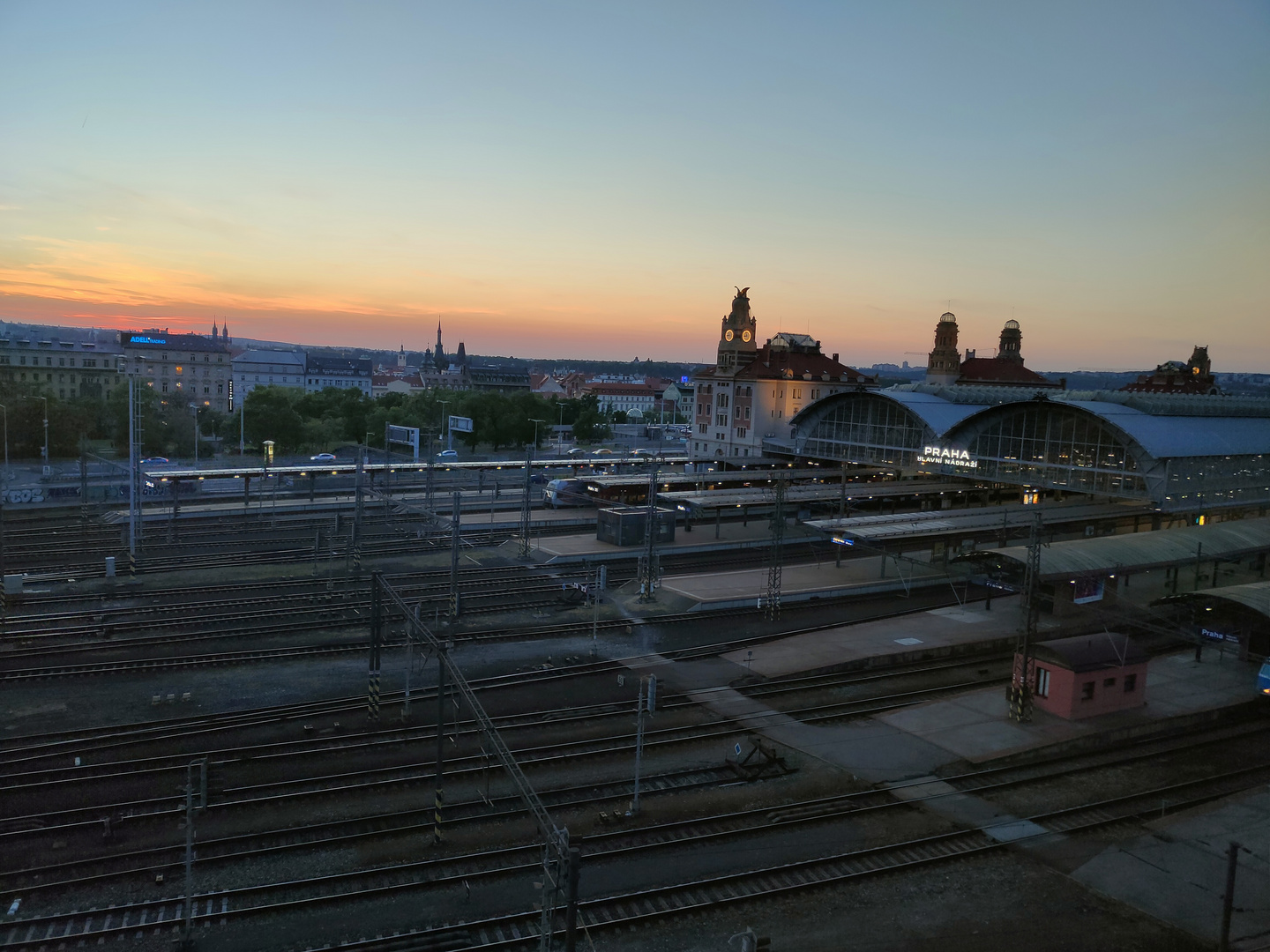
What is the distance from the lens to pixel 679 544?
45.7m

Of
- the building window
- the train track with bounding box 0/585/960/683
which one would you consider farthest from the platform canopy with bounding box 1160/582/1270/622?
the train track with bounding box 0/585/960/683

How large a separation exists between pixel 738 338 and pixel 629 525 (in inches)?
1396

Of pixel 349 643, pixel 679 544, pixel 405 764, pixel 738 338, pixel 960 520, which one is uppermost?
pixel 738 338

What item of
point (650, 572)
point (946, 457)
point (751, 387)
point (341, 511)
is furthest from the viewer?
point (751, 387)

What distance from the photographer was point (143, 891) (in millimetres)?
14023

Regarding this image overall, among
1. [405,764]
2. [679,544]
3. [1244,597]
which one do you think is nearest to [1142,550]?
[1244,597]

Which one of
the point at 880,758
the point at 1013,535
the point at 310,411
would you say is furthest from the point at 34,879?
the point at 310,411

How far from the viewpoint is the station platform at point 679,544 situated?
4156 centimetres

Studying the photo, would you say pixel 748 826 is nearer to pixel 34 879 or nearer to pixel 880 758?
pixel 880 758

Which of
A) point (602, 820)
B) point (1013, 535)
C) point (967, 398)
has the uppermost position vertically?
point (967, 398)

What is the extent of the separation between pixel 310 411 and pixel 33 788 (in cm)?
8045

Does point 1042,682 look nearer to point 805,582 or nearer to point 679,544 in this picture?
point 805,582

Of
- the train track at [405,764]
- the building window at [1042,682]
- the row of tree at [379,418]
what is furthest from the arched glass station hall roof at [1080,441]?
the row of tree at [379,418]

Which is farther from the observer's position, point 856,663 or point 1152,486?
point 1152,486
